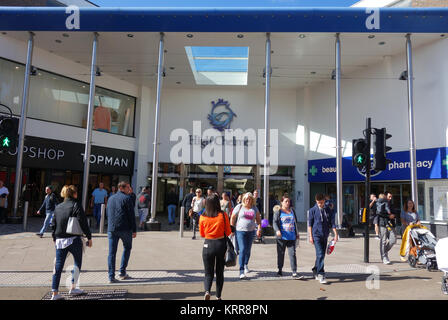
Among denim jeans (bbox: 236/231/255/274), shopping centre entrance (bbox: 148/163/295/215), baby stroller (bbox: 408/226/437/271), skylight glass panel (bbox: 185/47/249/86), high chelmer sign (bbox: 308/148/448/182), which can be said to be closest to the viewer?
denim jeans (bbox: 236/231/255/274)

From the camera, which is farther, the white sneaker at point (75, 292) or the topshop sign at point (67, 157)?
the topshop sign at point (67, 157)

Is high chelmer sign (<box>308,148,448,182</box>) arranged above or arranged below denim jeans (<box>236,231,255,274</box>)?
above

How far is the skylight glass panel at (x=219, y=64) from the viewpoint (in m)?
16.3

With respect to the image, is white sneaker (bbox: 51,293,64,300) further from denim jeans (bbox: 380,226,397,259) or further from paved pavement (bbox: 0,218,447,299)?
denim jeans (bbox: 380,226,397,259)

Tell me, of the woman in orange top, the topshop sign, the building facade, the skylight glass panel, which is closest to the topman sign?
the building facade

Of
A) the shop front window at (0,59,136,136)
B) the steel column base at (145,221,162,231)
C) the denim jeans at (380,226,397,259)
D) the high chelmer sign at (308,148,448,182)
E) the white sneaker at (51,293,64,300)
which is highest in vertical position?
the shop front window at (0,59,136,136)

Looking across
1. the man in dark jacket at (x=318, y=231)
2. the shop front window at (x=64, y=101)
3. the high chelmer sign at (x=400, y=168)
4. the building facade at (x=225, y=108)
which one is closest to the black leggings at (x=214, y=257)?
the man in dark jacket at (x=318, y=231)

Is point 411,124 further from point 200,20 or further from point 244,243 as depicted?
point 244,243

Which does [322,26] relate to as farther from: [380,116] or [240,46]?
[380,116]

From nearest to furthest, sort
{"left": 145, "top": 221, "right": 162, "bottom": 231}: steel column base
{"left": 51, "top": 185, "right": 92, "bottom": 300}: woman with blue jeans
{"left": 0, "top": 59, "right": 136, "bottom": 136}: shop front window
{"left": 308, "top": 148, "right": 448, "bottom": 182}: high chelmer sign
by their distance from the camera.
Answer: {"left": 51, "top": 185, "right": 92, "bottom": 300}: woman with blue jeans < {"left": 308, "top": 148, "right": 448, "bottom": 182}: high chelmer sign < {"left": 145, "top": 221, "right": 162, "bottom": 231}: steel column base < {"left": 0, "top": 59, "right": 136, "bottom": 136}: shop front window

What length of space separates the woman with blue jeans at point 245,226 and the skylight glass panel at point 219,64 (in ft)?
35.6

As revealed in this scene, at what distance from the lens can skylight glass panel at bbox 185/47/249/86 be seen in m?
16.3

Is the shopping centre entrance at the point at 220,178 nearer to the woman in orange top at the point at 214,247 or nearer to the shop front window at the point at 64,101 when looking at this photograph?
the shop front window at the point at 64,101

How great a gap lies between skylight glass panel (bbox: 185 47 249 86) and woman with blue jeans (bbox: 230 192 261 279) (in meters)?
10.8
